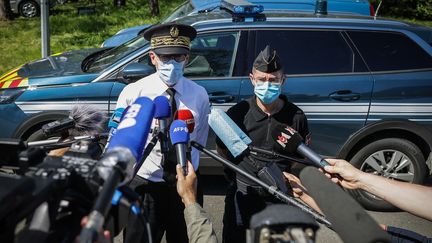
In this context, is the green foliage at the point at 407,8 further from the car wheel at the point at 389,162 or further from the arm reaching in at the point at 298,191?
the arm reaching in at the point at 298,191

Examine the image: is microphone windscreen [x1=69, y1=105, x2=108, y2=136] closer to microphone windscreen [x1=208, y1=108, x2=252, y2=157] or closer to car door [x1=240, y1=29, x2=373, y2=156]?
microphone windscreen [x1=208, y1=108, x2=252, y2=157]

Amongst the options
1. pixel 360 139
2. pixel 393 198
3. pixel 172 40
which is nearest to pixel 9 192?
pixel 393 198

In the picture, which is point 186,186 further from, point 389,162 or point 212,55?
point 389,162

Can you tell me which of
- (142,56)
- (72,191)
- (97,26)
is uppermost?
(72,191)

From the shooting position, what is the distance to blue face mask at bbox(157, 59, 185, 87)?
2641 millimetres

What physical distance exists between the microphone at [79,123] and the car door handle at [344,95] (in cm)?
270

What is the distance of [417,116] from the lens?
4582 millimetres

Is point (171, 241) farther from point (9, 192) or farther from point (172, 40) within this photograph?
point (9, 192)

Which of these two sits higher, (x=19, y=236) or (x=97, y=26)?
(x=19, y=236)

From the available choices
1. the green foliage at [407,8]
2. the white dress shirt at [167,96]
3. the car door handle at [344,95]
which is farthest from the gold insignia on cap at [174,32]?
the green foliage at [407,8]

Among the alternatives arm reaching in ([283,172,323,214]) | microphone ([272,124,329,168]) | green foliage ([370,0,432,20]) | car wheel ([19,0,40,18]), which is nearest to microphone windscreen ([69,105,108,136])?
microphone ([272,124,329,168])

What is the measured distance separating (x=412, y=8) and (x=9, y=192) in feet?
58.6

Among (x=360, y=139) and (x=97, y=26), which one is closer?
(x=360, y=139)

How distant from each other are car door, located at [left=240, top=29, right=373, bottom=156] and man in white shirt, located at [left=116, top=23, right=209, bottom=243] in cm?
181
